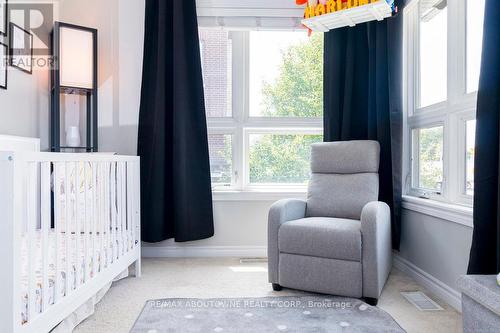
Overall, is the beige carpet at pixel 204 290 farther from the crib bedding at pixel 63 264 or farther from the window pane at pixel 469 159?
the window pane at pixel 469 159

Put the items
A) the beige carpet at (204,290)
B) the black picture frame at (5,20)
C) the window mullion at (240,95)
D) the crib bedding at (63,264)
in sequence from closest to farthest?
the crib bedding at (63,264), the beige carpet at (204,290), the black picture frame at (5,20), the window mullion at (240,95)

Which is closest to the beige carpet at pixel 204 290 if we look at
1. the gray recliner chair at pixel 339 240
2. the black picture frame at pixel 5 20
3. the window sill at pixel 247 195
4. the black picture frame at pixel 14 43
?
the gray recliner chair at pixel 339 240

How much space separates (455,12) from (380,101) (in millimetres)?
716

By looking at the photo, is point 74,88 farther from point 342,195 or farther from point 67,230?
point 342,195

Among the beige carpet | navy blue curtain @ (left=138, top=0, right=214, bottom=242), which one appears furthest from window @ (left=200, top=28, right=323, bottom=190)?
the beige carpet

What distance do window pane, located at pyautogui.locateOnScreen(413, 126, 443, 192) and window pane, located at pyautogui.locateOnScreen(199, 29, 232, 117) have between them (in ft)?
4.89

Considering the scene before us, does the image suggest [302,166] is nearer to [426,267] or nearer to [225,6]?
[426,267]

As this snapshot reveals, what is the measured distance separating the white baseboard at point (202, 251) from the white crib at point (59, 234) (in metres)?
0.46

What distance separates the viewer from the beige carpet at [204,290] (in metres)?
1.67

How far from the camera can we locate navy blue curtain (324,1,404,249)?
8.09ft

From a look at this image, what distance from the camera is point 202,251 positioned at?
2854 mm

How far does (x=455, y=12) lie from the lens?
1993mm

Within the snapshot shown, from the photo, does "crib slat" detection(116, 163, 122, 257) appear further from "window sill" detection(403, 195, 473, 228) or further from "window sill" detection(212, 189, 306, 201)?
"window sill" detection(403, 195, 473, 228)

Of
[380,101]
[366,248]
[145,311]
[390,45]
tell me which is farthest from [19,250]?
[390,45]
